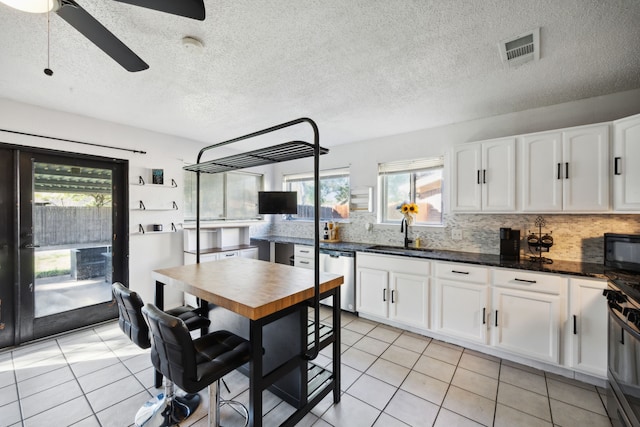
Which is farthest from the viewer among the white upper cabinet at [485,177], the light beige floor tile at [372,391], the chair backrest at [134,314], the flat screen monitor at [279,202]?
the flat screen monitor at [279,202]

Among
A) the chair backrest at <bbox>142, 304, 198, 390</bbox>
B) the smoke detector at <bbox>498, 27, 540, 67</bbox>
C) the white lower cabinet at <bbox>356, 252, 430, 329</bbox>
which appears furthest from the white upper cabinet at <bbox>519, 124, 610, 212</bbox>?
the chair backrest at <bbox>142, 304, 198, 390</bbox>

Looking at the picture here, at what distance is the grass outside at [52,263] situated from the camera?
2.85 meters

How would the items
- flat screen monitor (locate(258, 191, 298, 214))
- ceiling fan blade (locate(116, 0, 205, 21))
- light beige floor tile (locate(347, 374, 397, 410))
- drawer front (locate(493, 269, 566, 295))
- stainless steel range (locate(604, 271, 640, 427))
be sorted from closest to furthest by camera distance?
1. ceiling fan blade (locate(116, 0, 205, 21))
2. stainless steel range (locate(604, 271, 640, 427))
3. light beige floor tile (locate(347, 374, 397, 410))
4. drawer front (locate(493, 269, 566, 295))
5. flat screen monitor (locate(258, 191, 298, 214))

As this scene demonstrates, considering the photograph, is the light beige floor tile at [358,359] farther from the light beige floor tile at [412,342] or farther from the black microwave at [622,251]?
the black microwave at [622,251]

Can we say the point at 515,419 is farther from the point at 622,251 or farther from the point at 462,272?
the point at 622,251

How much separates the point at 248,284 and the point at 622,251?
9.93 ft

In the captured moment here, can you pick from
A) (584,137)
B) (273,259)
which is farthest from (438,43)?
(273,259)

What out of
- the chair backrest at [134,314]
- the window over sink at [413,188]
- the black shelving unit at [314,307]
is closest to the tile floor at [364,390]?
the black shelving unit at [314,307]

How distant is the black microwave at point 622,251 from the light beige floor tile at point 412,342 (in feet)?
5.82

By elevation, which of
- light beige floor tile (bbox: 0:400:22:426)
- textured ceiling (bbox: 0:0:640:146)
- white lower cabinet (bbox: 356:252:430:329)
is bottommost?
light beige floor tile (bbox: 0:400:22:426)

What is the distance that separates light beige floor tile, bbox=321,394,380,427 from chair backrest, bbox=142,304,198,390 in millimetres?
1070

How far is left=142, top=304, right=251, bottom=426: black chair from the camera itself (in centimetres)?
122

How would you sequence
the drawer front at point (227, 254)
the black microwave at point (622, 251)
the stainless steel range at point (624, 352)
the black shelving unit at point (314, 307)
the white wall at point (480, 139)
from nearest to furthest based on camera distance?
the stainless steel range at point (624, 352) → the black shelving unit at point (314, 307) → the black microwave at point (622, 251) → the white wall at point (480, 139) → the drawer front at point (227, 254)

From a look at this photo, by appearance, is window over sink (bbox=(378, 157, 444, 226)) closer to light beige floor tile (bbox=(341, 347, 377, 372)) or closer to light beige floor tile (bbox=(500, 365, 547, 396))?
light beige floor tile (bbox=(500, 365, 547, 396))
